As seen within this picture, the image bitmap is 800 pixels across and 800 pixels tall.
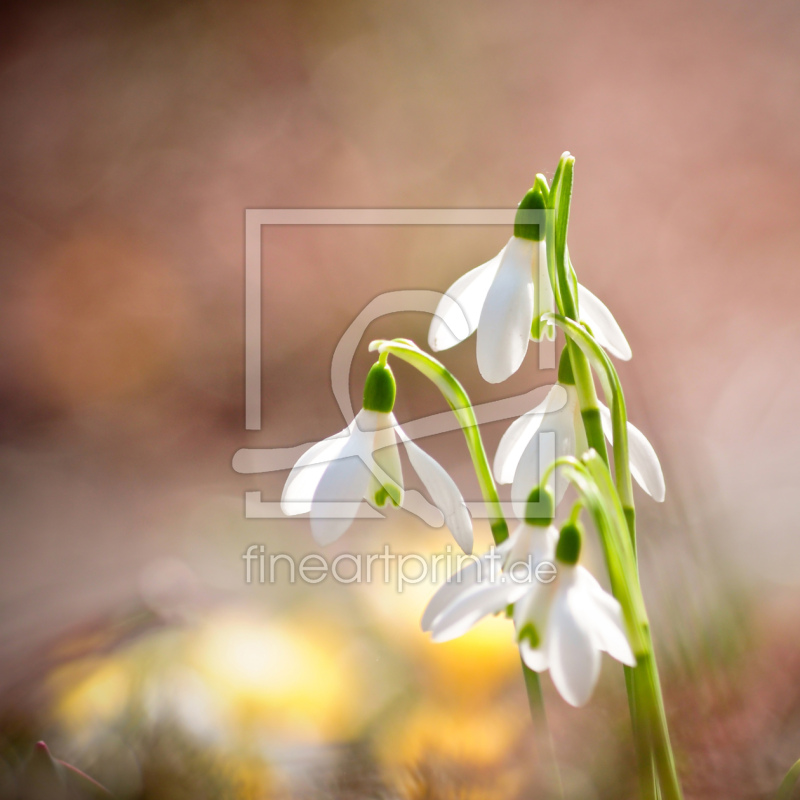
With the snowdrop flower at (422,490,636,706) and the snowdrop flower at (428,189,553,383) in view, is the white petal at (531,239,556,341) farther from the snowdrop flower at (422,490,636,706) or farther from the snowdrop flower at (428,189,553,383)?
the snowdrop flower at (422,490,636,706)

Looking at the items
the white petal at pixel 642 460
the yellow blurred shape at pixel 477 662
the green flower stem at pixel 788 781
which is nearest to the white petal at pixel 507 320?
the white petal at pixel 642 460

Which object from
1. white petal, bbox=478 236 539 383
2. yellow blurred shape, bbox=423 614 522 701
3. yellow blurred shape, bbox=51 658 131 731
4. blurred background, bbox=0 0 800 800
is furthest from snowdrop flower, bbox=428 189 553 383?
blurred background, bbox=0 0 800 800

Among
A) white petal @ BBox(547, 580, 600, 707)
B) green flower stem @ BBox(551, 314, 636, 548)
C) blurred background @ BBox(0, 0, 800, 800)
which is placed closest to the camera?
white petal @ BBox(547, 580, 600, 707)

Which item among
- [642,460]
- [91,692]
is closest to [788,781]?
[642,460]

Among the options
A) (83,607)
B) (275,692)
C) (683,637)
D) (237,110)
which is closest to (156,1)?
(237,110)

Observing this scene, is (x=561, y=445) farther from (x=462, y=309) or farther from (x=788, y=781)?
(x=788, y=781)

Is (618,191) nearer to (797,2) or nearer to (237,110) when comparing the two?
(797,2)
